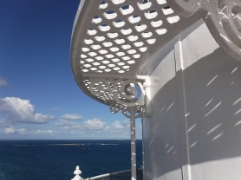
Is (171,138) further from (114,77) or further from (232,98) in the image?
(114,77)

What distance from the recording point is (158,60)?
8.70 feet

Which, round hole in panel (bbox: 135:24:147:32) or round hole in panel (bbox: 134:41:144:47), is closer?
round hole in panel (bbox: 135:24:147:32)

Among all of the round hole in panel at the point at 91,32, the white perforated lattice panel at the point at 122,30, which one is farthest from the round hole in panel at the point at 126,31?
the round hole in panel at the point at 91,32

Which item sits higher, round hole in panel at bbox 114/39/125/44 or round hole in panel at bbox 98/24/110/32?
round hole in panel at bbox 98/24/110/32

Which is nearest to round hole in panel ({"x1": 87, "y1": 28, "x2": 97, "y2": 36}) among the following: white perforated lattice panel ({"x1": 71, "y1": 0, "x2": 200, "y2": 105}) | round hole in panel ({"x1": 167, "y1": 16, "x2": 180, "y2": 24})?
white perforated lattice panel ({"x1": 71, "y1": 0, "x2": 200, "y2": 105})

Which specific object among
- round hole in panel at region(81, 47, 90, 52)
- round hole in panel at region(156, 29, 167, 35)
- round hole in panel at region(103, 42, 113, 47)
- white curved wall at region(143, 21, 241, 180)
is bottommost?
white curved wall at region(143, 21, 241, 180)

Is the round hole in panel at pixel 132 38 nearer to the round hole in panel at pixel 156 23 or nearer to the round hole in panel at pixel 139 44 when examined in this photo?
the round hole in panel at pixel 139 44

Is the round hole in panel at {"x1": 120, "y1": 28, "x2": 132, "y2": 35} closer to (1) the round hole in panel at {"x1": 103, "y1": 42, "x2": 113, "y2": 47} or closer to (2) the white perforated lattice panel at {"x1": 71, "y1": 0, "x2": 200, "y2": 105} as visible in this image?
(2) the white perforated lattice panel at {"x1": 71, "y1": 0, "x2": 200, "y2": 105}

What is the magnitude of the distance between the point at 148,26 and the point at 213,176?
51.8 inches

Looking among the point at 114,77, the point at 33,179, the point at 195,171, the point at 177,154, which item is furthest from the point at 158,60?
the point at 33,179

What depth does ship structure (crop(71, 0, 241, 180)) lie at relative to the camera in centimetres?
Answer: 132

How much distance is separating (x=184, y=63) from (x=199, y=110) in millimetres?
483

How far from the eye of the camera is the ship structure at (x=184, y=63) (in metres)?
1.32

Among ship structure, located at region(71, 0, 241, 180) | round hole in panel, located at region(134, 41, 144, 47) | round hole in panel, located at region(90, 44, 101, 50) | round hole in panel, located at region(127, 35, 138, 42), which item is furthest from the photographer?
round hole in panel, located at region(90, 44, 101, 50)
